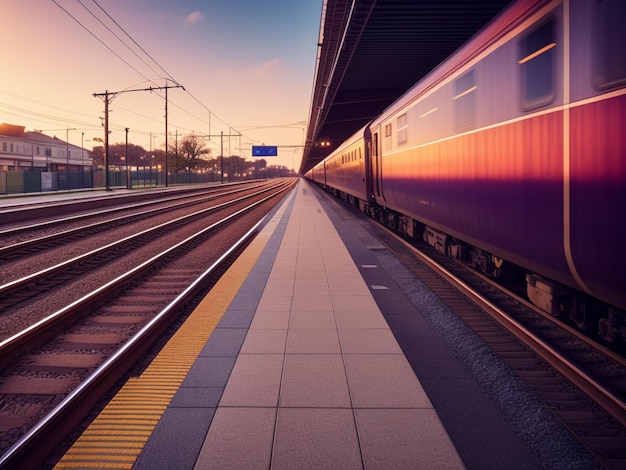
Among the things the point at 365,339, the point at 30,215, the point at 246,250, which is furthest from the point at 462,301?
the point at 30,215

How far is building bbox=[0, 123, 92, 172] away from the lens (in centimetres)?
8106

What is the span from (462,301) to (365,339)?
2334 millimetres

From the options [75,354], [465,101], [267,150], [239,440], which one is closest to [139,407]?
[239,440]

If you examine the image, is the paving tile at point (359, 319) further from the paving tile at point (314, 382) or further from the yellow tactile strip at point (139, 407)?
the yellow tactile strip at point (139, 407)

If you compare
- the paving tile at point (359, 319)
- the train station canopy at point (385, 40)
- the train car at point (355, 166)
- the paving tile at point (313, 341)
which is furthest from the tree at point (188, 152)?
the paving tile at point (313, 341)

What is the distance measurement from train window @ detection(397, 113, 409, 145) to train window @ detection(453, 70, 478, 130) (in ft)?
9.82

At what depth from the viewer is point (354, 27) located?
503 inches

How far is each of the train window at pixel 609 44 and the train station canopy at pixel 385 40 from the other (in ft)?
25.8

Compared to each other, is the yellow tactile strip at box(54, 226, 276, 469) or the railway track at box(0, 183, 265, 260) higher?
the railway track at box(0, 183, 265, 260)

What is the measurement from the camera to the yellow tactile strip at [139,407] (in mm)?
3088

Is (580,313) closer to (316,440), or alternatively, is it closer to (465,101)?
(465,101)

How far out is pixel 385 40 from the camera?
1530 cm

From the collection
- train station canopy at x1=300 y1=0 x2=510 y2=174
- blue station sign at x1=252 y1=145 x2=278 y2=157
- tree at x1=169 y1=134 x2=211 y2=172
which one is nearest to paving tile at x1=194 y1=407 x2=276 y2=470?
train station canopy at x1=300 y1=0 x2=510 y2=174

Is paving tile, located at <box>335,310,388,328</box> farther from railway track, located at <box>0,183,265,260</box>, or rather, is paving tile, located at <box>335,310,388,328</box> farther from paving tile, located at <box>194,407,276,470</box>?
railway track, located at <box>0,183,265,260</box>
